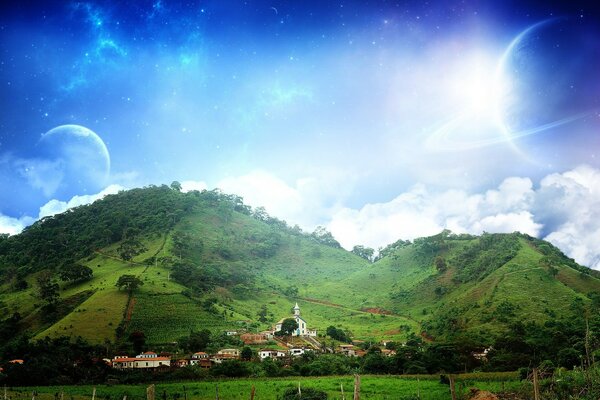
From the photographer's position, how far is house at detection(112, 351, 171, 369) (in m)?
52.3

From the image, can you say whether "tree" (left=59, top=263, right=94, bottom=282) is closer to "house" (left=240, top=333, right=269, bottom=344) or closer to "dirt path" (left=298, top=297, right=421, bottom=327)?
"house" (left=240, top=333, right=269, bottom=344)

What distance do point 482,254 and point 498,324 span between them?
110 feet

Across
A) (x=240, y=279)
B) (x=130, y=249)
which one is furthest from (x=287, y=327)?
(x=130, y=249)

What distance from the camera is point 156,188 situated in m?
147

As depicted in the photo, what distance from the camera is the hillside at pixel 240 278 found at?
66438mm

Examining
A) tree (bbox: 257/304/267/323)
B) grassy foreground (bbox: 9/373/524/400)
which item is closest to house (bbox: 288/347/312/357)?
tree (bbox: 257/304/267/323)

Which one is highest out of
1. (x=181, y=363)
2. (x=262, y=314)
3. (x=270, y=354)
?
(x=262, y=314)

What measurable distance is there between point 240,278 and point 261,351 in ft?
122

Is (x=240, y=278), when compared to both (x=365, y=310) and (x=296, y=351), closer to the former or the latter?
(x=365, y=310)

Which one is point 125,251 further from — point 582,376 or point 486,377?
point 582,376

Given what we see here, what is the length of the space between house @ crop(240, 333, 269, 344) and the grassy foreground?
70.1 ft

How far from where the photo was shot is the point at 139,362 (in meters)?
52.6

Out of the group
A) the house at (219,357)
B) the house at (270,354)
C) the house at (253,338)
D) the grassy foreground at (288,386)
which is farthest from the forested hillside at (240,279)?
the grassy foreground at (288,386)

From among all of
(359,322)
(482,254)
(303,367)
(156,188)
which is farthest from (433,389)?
(156,188)
